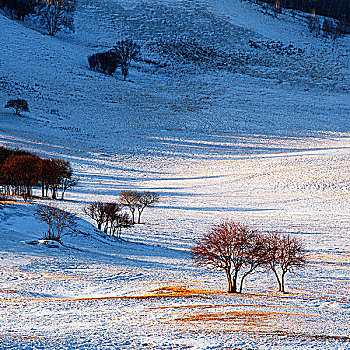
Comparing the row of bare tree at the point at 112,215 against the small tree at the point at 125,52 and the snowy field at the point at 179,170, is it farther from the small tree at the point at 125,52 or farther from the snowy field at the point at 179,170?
the small tree at the point at 125,52

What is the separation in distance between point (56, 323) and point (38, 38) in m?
128

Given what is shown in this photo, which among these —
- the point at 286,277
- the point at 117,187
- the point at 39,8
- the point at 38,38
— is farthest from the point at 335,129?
the point at 39,8

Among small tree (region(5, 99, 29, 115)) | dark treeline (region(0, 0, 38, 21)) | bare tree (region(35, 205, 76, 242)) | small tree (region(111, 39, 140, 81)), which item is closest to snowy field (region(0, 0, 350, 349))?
bare tree (region(35, 205, 76, 242))

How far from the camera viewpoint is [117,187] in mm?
51688

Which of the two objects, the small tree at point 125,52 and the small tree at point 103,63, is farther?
the small tree at point 125,52

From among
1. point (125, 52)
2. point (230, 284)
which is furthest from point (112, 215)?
point (125, 52)

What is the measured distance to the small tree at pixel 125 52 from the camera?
121 metres

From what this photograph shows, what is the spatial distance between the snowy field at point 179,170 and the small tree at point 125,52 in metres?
4.74

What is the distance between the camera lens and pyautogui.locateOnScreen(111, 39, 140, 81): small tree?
396ft

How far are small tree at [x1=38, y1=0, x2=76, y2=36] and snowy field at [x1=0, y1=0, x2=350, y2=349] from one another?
458 cm

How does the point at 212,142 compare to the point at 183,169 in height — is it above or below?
above

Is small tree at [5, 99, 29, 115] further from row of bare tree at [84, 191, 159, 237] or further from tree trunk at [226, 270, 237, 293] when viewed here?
tree trunk at [226, 270, 237, 293]

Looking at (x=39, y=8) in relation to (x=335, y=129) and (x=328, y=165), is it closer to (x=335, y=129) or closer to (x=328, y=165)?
(x=335, y=129)

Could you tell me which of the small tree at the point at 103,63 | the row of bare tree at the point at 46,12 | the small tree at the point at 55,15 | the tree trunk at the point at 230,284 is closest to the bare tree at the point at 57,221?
the tree trunk at the point at 230,284
